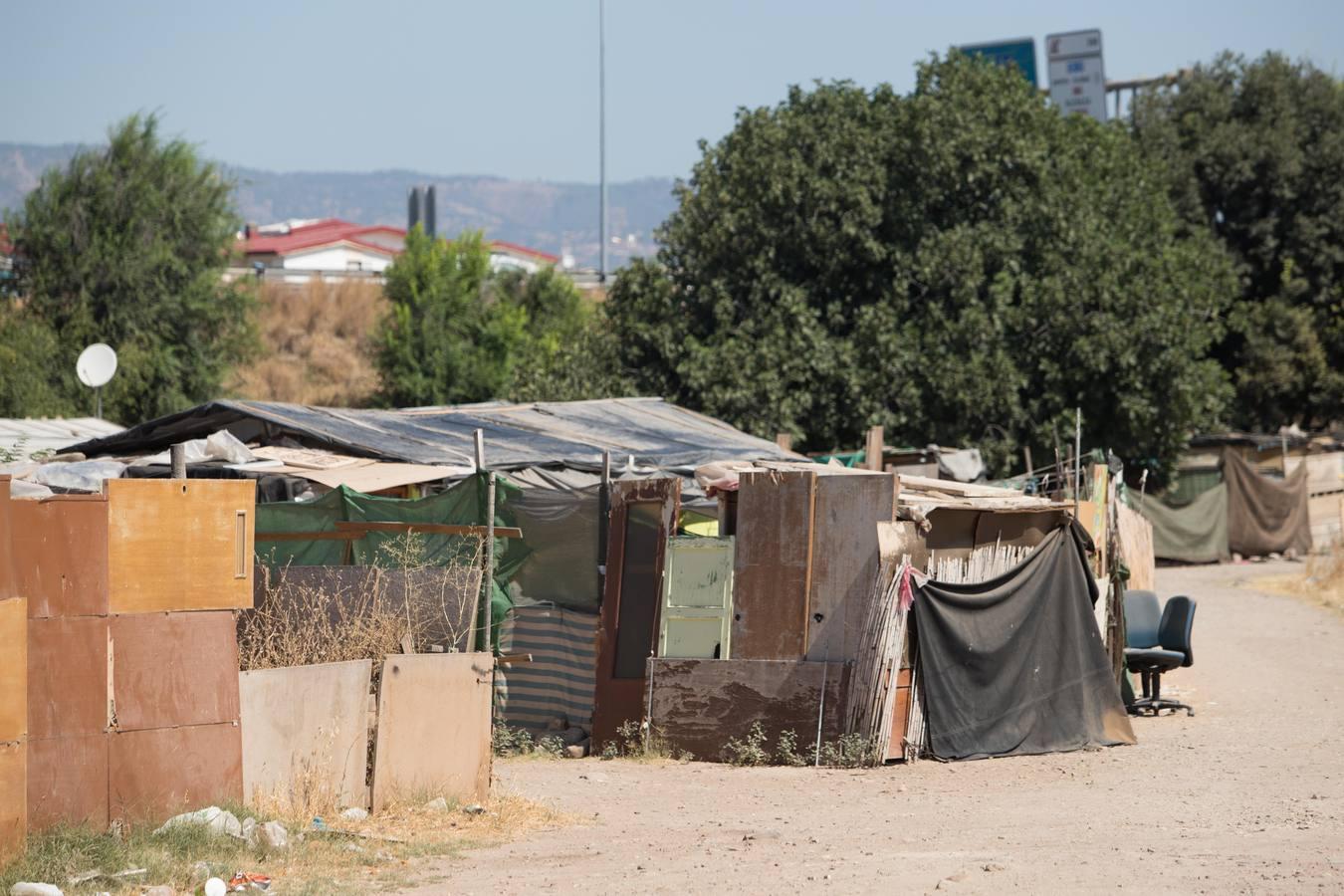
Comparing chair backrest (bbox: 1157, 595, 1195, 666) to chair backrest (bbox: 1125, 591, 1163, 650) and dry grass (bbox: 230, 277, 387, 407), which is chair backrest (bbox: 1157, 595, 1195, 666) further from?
dry grass (bbox: 230, 277, 387, 407)

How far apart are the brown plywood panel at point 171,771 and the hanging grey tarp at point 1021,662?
5421 mm

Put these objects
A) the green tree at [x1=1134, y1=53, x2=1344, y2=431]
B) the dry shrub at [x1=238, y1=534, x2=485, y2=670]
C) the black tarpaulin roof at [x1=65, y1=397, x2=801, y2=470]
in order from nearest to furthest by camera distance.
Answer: the dry shrub at [x1=238, y1=534, x2=485, y2=670], the black tarpaulin roof at [x1=65, y1=397, x2=801, y2=470], the green tree at [x1=1134, y1=53, x2=1344, y2=431]

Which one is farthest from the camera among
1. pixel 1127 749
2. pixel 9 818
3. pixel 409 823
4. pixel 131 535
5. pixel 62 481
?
pixel 62 481

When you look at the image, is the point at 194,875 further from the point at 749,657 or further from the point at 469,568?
the point at 749,657

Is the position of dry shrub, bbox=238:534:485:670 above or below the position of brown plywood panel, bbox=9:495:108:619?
below

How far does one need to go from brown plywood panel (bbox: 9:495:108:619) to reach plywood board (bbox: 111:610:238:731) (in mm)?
222

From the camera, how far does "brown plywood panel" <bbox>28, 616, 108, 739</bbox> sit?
24.0ft

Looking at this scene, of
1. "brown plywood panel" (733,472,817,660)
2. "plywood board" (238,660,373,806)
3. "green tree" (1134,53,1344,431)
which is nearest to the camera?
"plywood board" (238,660,373,806)

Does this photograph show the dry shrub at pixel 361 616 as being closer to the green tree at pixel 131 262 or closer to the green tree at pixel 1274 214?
the green tree at pixel 131 262

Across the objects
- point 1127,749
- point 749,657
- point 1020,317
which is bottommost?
point 1127,749

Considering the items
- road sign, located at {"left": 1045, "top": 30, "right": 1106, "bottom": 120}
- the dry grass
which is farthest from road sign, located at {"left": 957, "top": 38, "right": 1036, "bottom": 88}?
the dry grass

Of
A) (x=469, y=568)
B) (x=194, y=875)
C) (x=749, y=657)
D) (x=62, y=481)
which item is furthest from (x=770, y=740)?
(x=62, y=481)

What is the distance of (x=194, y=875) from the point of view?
709 cm

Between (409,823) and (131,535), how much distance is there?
2.28 metres
